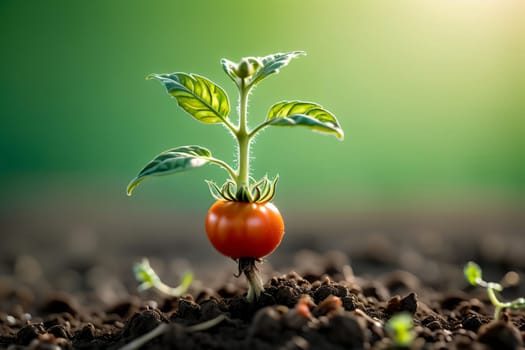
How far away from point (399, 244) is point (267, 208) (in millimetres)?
4597

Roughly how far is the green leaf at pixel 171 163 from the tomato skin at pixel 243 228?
216mm

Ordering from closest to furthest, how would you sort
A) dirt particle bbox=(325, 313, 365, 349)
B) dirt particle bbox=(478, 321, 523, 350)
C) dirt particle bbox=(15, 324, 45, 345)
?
dirt particle bbox=(325, 313, 365, 349) → dirt particle bbox=(478, 321, 523, 350) → dirt particle bbox=(15, 324, 45, 345)

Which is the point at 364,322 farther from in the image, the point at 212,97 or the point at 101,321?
the point at 101,321

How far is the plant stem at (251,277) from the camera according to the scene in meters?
2.63

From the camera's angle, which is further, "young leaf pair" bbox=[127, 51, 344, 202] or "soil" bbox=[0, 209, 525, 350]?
"young leaf pair" bbox=[127, 51, 344, 202]

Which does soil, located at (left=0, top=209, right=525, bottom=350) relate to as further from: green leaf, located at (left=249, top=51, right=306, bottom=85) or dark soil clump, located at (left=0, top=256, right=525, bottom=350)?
green leaf, located at (left=249, top=51, right=306, bottom=85)

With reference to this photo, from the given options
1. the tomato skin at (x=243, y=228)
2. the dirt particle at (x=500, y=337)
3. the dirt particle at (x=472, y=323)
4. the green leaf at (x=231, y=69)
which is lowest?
the dirt particle at (x=472, y=323)

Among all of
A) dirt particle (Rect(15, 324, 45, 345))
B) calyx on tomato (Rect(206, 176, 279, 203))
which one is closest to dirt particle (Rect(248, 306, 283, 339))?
calyx on tomato (Rect(206, 176, 279, 203))

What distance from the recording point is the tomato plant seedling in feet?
8.21

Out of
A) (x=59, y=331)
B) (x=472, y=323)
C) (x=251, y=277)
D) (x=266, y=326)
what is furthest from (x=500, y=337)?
(x=59, y=331)

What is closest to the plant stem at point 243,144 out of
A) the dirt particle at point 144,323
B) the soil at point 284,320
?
the soil at point 284,320

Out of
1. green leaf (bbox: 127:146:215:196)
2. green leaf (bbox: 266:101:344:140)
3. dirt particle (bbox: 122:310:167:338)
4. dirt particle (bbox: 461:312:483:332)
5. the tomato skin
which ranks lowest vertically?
dirt particle (bbox: 122:310:167:338)

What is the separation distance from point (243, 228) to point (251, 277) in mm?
265

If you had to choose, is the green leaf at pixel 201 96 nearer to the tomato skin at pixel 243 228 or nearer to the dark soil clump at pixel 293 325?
the tomato skin at pixel 243 228
